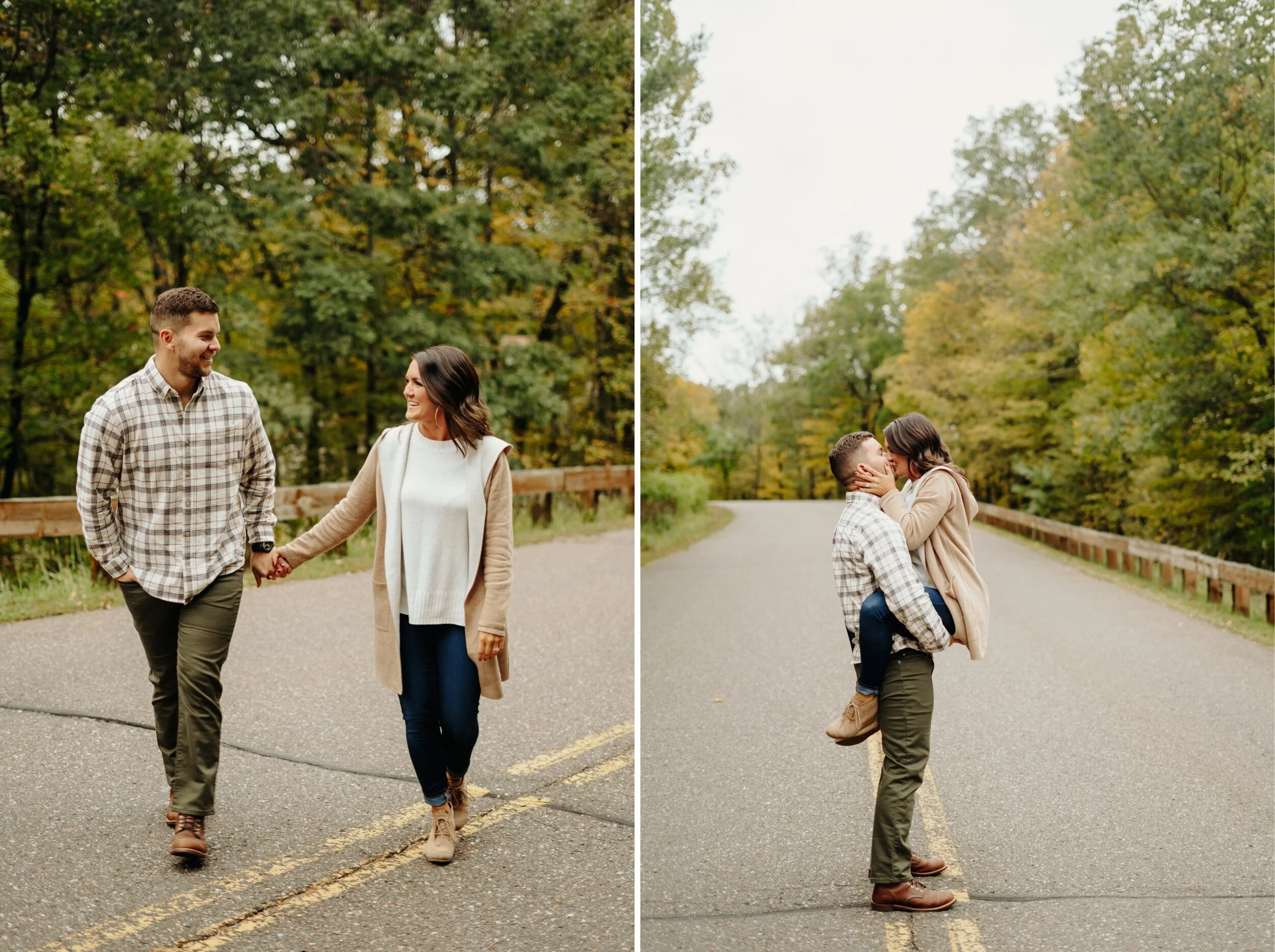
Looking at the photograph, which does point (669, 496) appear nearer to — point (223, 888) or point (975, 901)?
point (975, 901)

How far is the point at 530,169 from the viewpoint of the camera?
40.4 feet

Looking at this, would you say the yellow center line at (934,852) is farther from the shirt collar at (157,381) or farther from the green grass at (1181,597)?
the green grass at (1181,597)

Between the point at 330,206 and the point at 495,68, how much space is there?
233 centimetres

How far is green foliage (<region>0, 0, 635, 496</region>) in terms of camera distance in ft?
28.5

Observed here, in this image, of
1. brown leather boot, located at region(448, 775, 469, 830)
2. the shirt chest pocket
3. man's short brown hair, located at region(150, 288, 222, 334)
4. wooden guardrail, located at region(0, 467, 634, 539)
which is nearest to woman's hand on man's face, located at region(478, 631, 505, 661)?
brown leather boot, located at region(448, 775, 469, 830)

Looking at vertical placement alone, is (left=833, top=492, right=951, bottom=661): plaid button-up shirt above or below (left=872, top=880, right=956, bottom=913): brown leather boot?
above

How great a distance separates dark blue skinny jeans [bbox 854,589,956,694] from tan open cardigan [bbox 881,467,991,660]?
0.09 ft

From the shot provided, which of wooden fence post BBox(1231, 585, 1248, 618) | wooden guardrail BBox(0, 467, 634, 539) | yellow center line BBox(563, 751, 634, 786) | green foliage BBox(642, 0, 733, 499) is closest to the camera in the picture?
yellow center line BBox(563, 751, 634, 786)

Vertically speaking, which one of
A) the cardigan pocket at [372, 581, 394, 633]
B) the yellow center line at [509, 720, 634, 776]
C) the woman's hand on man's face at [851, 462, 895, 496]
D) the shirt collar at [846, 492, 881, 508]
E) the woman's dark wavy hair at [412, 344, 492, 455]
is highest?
the woman's dark wavy hair at [412, 344, 492, 455]

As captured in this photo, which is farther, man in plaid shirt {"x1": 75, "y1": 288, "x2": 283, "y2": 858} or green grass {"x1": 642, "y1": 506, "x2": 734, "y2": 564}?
green grass {"x1": 642, "y1": 506, "x2": 734, "y2": 564}

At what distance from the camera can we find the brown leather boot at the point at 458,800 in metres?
3.57

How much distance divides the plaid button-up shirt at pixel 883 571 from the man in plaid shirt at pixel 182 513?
1.76 m

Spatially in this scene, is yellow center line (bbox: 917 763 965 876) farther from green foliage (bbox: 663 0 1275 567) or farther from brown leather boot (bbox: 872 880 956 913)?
green foliage (bbox: 663 0 1275 567)

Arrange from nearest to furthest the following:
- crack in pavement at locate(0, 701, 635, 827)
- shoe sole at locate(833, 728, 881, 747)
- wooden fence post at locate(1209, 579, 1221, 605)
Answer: shoe sole at locate(833, 728, 881, 747)
crack in pavement at locate(0, 701, 635, 827)
wooden fence post at locate(1209, 579, 1221, 605)
